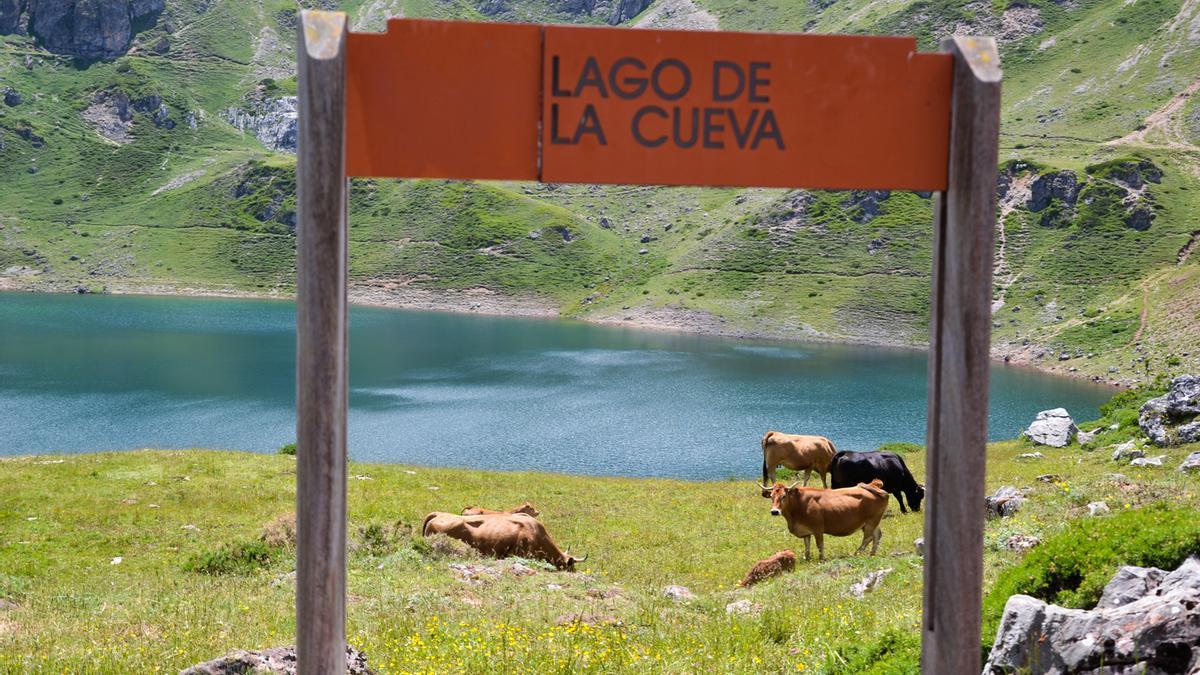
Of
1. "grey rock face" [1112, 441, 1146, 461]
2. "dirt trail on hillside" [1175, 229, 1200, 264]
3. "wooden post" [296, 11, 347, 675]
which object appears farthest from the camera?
"dirt trail on hillside" [1175, 229, 1200, 264]

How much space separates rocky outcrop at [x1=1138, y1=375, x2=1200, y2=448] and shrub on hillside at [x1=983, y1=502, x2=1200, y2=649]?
19.3 meters

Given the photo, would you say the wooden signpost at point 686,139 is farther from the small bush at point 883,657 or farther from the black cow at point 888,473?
the black cow at point 888,473

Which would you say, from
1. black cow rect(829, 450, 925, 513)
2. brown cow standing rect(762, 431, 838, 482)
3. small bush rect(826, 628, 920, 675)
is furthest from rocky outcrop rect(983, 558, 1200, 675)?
brown cow standing rect(762, 431, 838, 482)

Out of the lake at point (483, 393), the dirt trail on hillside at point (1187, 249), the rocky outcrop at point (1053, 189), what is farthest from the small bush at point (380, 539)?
the rocky outcrop at point (1053, 189)

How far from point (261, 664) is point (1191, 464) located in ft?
65.1

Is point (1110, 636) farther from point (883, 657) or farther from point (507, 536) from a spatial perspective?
point (507, 536)

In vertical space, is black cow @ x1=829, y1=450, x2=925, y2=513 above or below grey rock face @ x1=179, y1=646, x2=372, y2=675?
below

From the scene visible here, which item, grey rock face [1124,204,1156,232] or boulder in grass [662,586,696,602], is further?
grey rock face [1124,204,1156,232]

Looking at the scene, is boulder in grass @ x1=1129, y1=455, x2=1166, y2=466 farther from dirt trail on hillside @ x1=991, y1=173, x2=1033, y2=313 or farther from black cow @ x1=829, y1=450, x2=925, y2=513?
dirt trail on hillside @ x1=991, y1=173, x2=1033, y2=313

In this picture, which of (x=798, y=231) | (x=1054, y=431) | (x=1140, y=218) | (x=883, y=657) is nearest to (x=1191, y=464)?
(x=1054, y=431)

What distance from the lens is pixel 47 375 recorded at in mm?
63750

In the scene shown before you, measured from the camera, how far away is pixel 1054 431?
32.6 m

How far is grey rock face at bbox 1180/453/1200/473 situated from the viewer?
19.3m

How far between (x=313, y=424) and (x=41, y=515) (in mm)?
20115
